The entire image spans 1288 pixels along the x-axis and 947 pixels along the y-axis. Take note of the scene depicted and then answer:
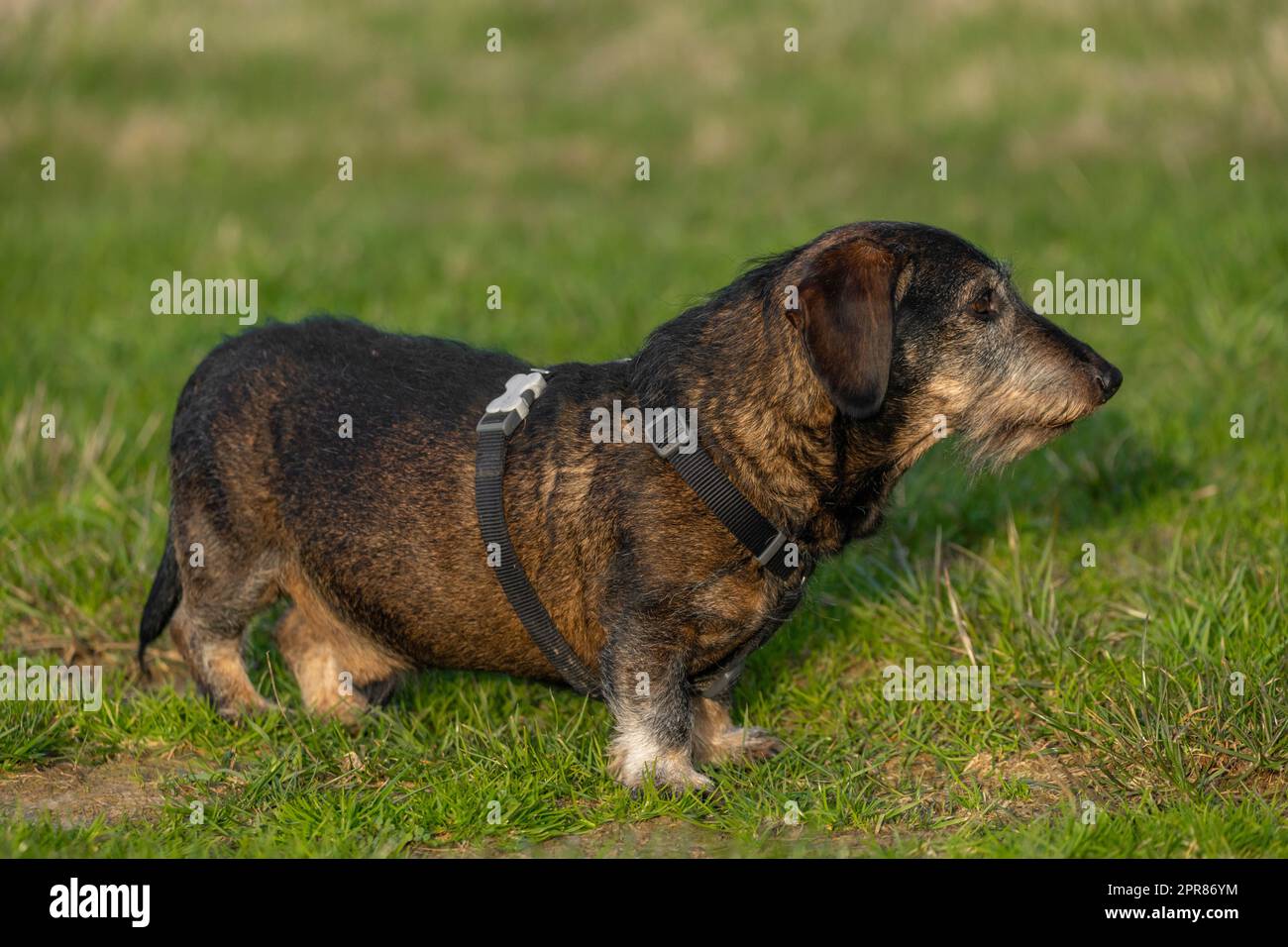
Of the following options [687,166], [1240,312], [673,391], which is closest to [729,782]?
[673,391]

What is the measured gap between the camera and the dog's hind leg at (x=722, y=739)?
5.01 meters

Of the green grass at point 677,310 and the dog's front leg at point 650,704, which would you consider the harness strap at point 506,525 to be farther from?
the green grass at point 677,310

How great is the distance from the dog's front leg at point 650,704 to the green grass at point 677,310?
118 millimetres

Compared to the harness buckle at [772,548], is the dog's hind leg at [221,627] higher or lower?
lower

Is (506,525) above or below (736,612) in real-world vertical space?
above

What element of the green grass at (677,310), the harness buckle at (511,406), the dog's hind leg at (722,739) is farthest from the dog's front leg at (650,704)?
the harness buckle at (511,406)

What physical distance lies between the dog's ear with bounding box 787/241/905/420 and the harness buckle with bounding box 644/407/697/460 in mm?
451

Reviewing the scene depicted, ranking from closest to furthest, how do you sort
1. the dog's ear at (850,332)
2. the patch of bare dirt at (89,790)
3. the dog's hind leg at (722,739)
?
the dog's ear at (850,332) < the patch of bare dirt at (89,790) < the dog's hind leg at (722,739)

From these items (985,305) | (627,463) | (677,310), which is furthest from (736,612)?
(677,310)

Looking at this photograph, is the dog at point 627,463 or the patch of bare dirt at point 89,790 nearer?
the dog at point 627,463

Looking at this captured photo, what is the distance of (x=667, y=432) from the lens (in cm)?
450

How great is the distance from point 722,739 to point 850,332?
1.53 m

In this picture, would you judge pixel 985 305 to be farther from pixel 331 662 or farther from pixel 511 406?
pixel 331 662

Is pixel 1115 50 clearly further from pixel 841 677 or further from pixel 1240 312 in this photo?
pixel 841 677
